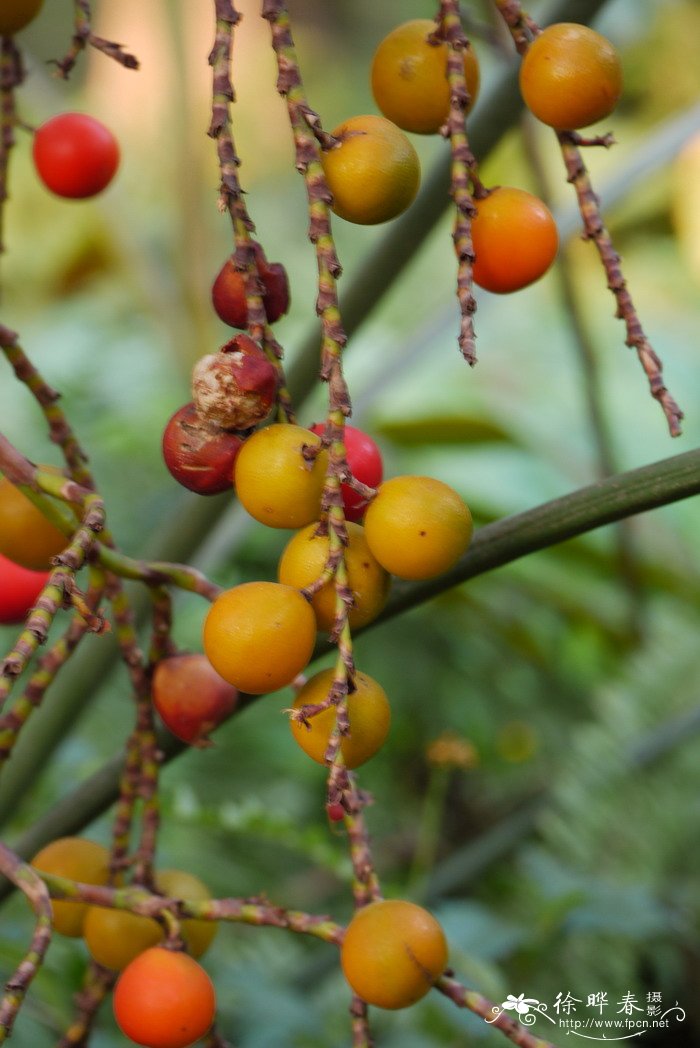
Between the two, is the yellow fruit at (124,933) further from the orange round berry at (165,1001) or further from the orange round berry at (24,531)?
the orange round berry at (24,531)

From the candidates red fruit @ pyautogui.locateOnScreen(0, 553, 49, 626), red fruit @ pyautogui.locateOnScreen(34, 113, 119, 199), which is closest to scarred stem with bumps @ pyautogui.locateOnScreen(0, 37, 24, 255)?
red fruit @ pyautogui.locateOnScreen(34, 113, 119, 199)

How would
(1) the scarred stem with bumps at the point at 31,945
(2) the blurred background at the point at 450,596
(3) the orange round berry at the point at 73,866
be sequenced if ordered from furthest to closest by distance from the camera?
(2) the blurred background at the point at 450,596
(3) the orange round berry at the point at 73,866
(1) the scarred stem with bumps at the point at 31,945

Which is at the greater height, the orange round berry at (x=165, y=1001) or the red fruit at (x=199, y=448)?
the red fruit at (x=199, y=448)

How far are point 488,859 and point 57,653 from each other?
2.16 feet

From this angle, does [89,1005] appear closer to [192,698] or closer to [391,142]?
[192,698]

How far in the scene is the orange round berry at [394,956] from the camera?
0.99 ft

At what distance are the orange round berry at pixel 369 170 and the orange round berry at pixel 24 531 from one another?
0.14 meters

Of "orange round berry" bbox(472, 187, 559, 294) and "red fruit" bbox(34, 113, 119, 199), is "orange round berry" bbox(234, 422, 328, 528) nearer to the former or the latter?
"orange round berry" bbox(472, 187, 559, 294)

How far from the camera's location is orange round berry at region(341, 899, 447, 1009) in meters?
0.30

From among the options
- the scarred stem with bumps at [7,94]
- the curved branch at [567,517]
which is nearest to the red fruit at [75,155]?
the scarred stem with bumps at [7,94]

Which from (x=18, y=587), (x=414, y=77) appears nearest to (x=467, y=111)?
(x=414, y=77)

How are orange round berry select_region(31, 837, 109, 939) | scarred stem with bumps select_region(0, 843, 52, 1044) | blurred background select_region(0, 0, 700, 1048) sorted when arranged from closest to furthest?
scarred stem with bumps select_region(0, 843, 52, 1044), orange round berry select_region(31, 837, 109, 939), blurred background select_region(0, 0, 700, 1048)

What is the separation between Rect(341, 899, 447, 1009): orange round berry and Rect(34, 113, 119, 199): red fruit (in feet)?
1.05

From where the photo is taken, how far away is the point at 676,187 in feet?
6.30
